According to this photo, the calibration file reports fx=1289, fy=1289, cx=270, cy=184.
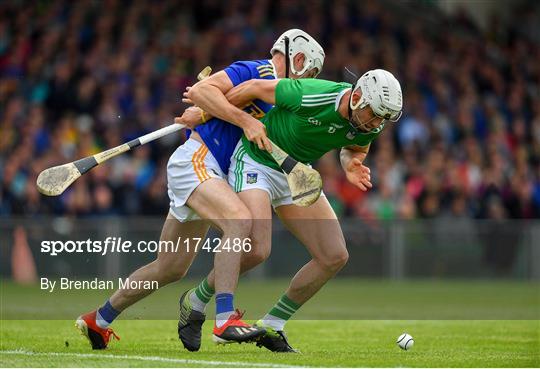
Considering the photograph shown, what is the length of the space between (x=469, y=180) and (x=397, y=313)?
730 centimetres

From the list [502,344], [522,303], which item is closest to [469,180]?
[522,303]

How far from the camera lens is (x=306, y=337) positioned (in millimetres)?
10836

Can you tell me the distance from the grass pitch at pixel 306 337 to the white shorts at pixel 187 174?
39.8 inches

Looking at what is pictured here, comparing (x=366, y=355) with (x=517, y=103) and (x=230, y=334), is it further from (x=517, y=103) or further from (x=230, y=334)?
(x=517, y=103)

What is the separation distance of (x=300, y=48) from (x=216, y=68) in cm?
1241

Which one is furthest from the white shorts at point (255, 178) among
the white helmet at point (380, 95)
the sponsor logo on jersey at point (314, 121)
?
the white helmet at point (380, 95)

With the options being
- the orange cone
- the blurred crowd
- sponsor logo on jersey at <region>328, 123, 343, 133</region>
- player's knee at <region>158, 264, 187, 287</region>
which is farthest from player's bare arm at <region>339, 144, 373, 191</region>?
the orange cone

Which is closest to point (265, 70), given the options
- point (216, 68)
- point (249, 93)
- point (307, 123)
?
point (249, 93)

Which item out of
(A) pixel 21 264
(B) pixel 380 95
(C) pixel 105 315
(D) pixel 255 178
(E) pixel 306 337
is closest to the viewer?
(B) pixel 380 95

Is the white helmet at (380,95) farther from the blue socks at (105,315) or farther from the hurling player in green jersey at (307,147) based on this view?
the blue socks at (105,315)

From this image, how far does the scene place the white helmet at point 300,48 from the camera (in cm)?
930

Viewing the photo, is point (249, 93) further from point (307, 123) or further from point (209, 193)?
point (209, 193)

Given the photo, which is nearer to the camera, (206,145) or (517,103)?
(206,145)

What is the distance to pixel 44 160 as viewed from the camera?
60.3 ft
